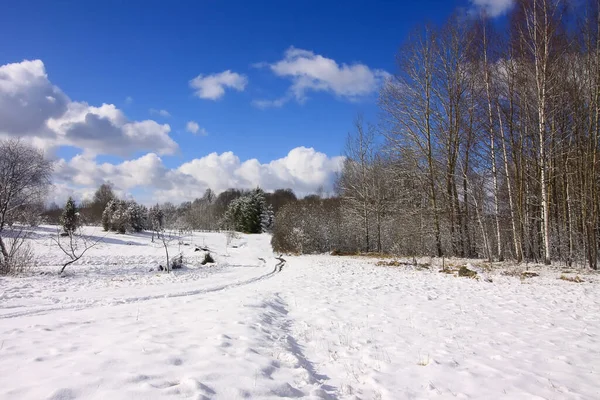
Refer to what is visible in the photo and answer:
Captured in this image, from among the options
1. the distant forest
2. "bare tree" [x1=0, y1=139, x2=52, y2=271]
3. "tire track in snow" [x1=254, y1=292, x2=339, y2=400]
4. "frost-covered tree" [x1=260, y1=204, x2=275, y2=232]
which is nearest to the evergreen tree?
"frost-covered tree" [x1=260, y1=204, x2=275, y2=232]

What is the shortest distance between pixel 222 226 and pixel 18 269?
68.3 metres

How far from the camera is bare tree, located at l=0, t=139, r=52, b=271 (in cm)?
1831

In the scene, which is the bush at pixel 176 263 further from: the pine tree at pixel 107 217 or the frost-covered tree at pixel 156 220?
the pine tree at pixel 107 217

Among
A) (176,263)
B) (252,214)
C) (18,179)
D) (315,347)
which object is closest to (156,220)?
(176,263)

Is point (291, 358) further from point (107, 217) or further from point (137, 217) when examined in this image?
point (137, 217)

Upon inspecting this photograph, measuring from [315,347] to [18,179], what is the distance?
21.3 meters

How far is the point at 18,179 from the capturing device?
18.7m

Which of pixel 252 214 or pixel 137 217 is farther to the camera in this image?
pixel 252 214

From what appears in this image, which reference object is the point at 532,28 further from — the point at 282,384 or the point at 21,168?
the point at 21,168

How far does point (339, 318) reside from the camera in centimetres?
725

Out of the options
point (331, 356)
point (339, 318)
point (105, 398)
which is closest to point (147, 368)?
point (105, 398)

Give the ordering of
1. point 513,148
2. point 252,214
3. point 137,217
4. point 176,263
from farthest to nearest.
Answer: point 252,214, point 137,217, point 176,263, point 513,148

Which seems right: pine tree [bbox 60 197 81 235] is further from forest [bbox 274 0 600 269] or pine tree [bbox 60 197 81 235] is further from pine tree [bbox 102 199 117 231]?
forest [bbox 274 0 600 269]

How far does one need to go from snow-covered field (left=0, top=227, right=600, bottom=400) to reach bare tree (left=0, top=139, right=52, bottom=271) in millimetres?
11890
